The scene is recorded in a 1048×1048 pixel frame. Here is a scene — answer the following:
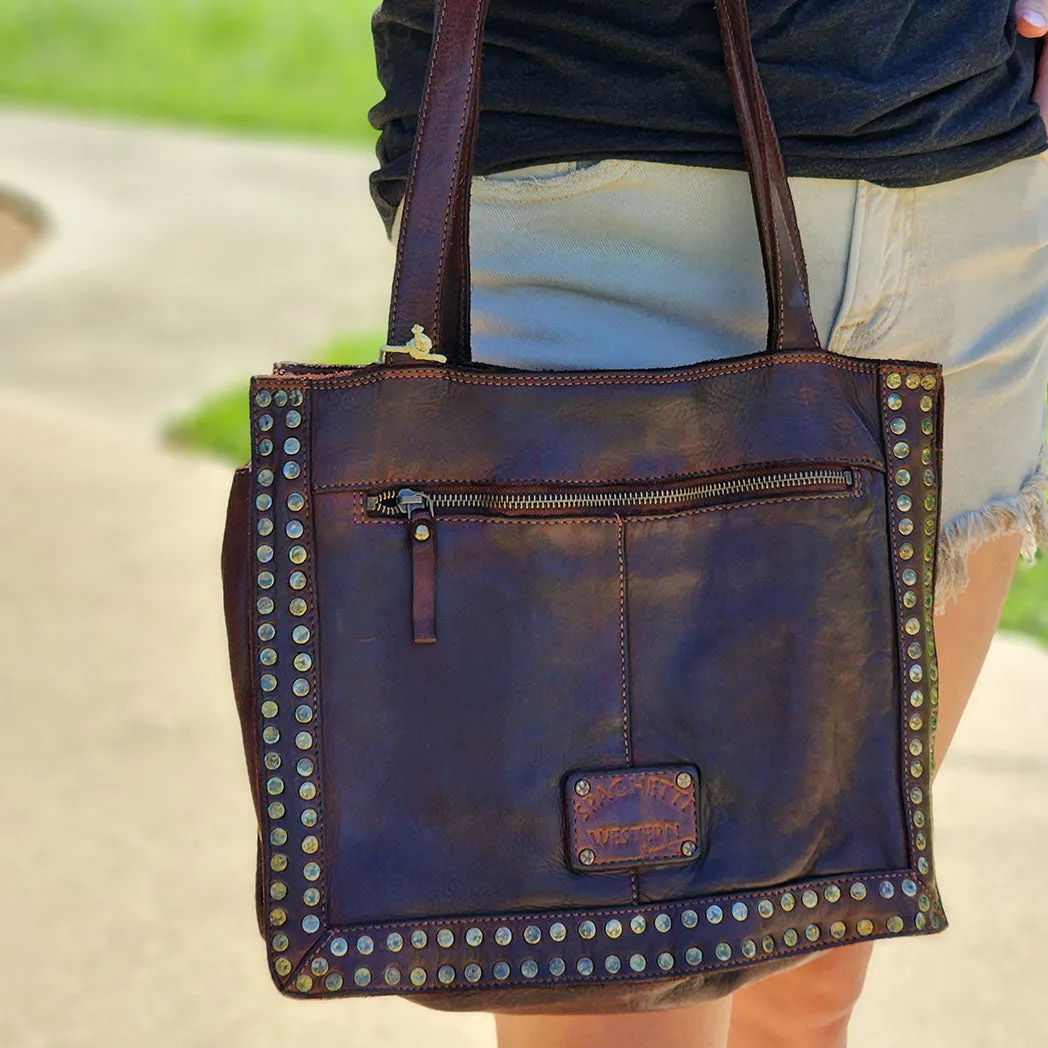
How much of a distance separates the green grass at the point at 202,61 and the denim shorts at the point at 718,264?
9.11 metres

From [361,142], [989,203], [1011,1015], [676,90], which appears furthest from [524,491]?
[361,142]

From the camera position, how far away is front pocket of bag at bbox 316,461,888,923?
4.78 feet

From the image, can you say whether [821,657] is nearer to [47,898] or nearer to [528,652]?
[528,652]

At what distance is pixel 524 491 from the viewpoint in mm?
1490

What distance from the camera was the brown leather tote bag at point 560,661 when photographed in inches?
57.3

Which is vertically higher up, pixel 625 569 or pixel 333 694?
pixel 625 569

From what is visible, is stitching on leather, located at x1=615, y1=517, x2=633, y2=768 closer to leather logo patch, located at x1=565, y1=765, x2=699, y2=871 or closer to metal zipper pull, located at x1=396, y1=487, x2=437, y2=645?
leather logo patch, located at x1=565, y1=765, x2=699, y2=871

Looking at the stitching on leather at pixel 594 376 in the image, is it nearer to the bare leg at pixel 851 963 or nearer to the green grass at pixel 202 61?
the bare leg at pixel 851 963

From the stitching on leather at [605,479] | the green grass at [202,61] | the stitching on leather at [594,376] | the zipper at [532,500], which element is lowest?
the zipper at [532,500]

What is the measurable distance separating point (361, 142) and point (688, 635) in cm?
923

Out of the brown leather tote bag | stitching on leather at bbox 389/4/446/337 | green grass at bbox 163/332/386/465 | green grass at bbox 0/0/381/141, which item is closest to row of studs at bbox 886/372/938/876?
the brown leather tote bag

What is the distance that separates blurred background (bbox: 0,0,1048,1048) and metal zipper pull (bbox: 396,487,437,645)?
1538 mm

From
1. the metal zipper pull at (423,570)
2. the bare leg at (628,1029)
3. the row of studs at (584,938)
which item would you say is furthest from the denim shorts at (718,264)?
the bare leg at (628,1029)

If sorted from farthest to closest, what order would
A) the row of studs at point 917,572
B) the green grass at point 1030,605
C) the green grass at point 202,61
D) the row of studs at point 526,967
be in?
the green grass at point 202,61 < the green grass at point 1030,605 < the row of studs at point 917,572 < the row of studs at point 526,967
